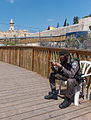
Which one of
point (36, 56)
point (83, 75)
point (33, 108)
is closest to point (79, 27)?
point (36, 56)

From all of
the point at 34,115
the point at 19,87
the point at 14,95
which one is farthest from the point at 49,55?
the point at 34,115

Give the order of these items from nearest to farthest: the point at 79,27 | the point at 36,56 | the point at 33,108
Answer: the point at 33,108
the point at 36,56
the point at 79,27

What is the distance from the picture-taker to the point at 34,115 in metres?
2.71

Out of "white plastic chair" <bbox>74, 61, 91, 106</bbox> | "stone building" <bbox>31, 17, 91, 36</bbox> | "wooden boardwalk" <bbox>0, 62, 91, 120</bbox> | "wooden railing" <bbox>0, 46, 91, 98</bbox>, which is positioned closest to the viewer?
"wooden boardwalk" <bbox>0, 62, 91, 120</bbox>

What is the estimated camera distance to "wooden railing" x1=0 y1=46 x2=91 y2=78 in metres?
4.06

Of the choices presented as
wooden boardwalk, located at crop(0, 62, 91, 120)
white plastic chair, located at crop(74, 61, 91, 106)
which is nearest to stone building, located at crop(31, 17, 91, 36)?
white plastic chair, located at crop(74, 61, 91, 106)

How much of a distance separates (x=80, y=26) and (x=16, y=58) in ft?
123

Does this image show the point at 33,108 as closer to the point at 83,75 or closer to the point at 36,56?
the point at 83,75

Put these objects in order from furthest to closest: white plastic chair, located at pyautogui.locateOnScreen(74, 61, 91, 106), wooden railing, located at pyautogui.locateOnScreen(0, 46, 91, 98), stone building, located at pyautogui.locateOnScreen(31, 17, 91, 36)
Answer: stone building, located at pyautogui.locateOnScreen(31, 17, 91, 36) < wooden railing, located at pyautogui.locateOnScreen(0, 46, 91, 98) < white plastic chair, located at pyautogui.locateOnScreen(74, 61, 91, 106)

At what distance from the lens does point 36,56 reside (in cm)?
626

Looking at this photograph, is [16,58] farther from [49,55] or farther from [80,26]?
[80,26]

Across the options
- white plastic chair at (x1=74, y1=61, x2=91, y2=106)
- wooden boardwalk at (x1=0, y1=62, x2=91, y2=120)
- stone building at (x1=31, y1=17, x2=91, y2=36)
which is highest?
stone building at (x1=31, y1=17, x2=91, y2=36)

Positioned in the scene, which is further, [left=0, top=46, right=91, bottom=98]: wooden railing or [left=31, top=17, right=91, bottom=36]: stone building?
[left=31, top=17, right=91, bottom=36]: stone building

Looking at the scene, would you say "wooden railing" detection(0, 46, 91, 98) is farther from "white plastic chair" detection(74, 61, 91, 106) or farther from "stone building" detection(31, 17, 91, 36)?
"stone building" detection(31, 17, 91, 36)
